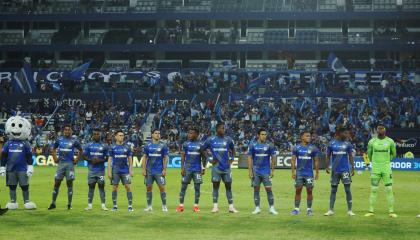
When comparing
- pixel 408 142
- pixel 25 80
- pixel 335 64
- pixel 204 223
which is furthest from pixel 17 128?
pixel 335 64

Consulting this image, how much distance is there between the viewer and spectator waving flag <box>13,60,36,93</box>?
77.4 meters

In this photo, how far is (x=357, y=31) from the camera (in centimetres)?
7994

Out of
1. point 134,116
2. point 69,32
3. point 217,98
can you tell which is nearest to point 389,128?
point 217,98

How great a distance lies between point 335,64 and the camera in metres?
76.3

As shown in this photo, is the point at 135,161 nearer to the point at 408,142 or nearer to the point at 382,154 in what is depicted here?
the point at 408,142

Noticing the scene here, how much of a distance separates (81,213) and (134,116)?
44545 mm

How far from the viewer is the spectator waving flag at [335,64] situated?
7588 cm

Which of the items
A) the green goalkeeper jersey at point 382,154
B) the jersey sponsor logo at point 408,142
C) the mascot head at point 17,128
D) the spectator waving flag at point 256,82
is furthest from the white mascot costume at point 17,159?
the spectator waving flag at point 256,82

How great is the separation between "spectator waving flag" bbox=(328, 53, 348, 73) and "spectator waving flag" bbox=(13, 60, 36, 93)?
2794 centimetres

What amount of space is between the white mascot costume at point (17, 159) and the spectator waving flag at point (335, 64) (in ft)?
170

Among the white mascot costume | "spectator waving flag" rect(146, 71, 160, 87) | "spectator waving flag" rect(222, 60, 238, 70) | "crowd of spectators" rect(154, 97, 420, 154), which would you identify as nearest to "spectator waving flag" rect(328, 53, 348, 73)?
"crowd of spectators" rect(154, 97, 420, 154)

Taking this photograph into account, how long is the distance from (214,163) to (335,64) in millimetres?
51479

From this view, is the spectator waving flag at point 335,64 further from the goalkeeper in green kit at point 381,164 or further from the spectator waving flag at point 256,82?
the goalkeeper in green kit at point 381,164

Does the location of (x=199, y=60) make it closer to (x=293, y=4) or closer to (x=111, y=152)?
(x=293, y=4)
